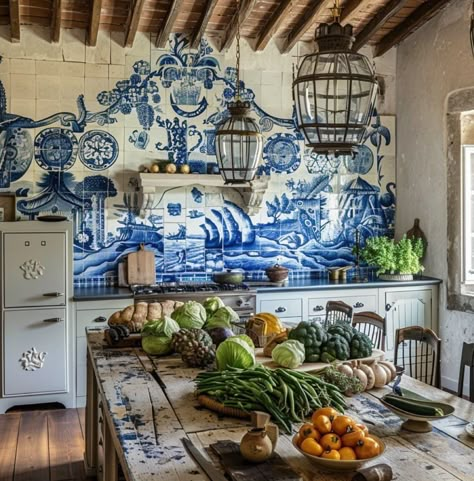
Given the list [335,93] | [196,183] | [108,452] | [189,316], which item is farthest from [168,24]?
[108,452]

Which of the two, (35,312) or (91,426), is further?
(35,312)

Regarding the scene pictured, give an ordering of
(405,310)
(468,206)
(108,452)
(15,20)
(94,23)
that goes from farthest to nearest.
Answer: (405,310)
(468,206)
(94,23)
(15,20)
(108,452)

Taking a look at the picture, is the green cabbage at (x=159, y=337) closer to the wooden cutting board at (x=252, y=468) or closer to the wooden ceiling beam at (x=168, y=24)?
the wooden cutting board at (x=252, y=468)

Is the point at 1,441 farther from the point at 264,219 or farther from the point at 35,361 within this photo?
the point at 264,219

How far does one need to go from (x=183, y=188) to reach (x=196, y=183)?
257mm

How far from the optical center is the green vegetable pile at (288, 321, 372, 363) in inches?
119

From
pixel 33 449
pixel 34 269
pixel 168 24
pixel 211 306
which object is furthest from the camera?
pixel 168 24

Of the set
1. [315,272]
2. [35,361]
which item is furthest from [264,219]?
[35,361]

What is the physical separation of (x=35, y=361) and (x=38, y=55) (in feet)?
9.62

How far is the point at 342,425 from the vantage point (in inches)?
78.8

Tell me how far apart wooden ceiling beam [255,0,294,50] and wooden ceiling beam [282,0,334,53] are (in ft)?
0.83

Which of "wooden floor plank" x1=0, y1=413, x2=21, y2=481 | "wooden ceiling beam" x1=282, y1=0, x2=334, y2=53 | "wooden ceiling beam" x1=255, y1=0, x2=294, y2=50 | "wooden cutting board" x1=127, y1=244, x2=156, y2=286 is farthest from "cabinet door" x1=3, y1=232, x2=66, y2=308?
"wooden ceiling beam" x1=282, y1=0, x2=334, y2=53

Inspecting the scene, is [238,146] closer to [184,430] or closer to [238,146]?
[238,146]

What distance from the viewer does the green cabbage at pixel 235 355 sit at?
283 centimetres
